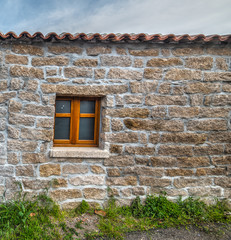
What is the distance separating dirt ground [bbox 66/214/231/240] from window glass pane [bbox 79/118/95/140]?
4.53 feet

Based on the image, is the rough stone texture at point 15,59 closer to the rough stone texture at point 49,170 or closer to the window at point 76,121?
the window at point 76,121

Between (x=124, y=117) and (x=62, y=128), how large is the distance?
44.9 inches

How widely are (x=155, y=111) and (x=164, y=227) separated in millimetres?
1845

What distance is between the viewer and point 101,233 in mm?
2760

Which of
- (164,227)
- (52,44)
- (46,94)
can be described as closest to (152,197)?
(164,227)

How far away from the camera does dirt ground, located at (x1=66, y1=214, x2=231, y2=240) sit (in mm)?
2768

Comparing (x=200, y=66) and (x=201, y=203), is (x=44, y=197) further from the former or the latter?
(x=200, y=66)

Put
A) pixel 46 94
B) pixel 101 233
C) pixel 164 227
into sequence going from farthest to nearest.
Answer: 1. pixel 46 94
2. pixel 164 227
3. pixel 101 233

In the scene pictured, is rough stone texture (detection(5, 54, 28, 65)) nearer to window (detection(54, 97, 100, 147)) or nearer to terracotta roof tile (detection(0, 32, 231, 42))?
terracotta roof tile (detection(0, 32, 231, 42))

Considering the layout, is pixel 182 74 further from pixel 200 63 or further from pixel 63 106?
pixel 63 106

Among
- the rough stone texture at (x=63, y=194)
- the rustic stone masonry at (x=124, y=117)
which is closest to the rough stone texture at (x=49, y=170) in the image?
the rustic stone masonry at (x=124, y=117)

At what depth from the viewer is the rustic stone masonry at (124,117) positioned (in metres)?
3.18

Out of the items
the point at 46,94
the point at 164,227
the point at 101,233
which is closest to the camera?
the point at 101,233

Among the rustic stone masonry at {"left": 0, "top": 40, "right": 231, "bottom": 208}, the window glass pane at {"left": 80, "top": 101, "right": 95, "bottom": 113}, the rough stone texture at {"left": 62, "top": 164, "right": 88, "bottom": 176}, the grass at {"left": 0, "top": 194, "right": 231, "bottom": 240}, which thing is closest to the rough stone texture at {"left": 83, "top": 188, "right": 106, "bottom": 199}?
the rustic stone masonry at {"left": 0, "top": 40, "right": 231, "bottom": 208}
